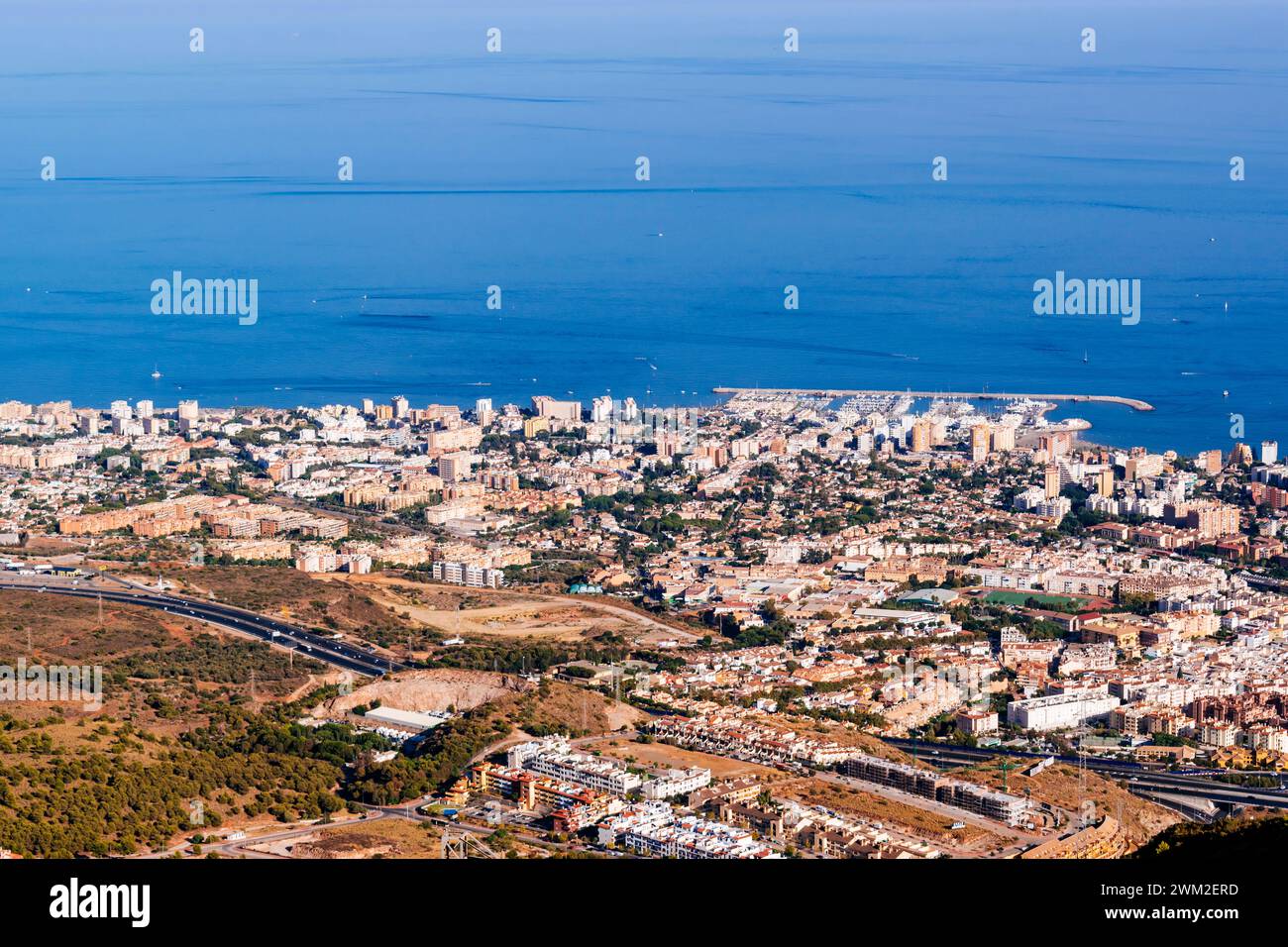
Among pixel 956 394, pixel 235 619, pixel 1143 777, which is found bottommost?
pixel 1143 777

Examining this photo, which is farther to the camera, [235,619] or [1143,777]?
[235,619]

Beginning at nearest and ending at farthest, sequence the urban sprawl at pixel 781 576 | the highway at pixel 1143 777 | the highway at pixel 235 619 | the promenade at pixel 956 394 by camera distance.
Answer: the urban sprawl at pixel 781 576 → the highway at pixel 1143 777 → the highway at pixel 235 619 → the promenade at pixel 956 394

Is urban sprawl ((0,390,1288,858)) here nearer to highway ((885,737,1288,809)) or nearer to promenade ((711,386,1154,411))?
highway ((885,737,1288,809))

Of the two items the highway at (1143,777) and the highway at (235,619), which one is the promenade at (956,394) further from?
the highway at (1143,777)

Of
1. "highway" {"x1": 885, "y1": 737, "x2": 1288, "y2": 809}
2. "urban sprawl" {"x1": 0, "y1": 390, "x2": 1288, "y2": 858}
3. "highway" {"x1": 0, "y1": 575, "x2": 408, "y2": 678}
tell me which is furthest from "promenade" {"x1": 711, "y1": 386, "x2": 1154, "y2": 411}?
"highway" {"x1": 885, "y1": 737, "x2": 1288, "y2": 809}

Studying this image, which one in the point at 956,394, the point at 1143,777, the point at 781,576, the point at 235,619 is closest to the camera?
the point at 1143,777

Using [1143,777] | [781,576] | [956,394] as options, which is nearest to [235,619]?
[781,576]

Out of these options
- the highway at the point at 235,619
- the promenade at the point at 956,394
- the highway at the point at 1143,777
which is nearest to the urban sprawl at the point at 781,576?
the highway at the point at 1143,777

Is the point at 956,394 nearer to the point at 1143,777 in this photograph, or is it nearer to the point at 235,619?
the point at 235,619

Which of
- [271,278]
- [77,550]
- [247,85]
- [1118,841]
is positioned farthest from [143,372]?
[247,85]
